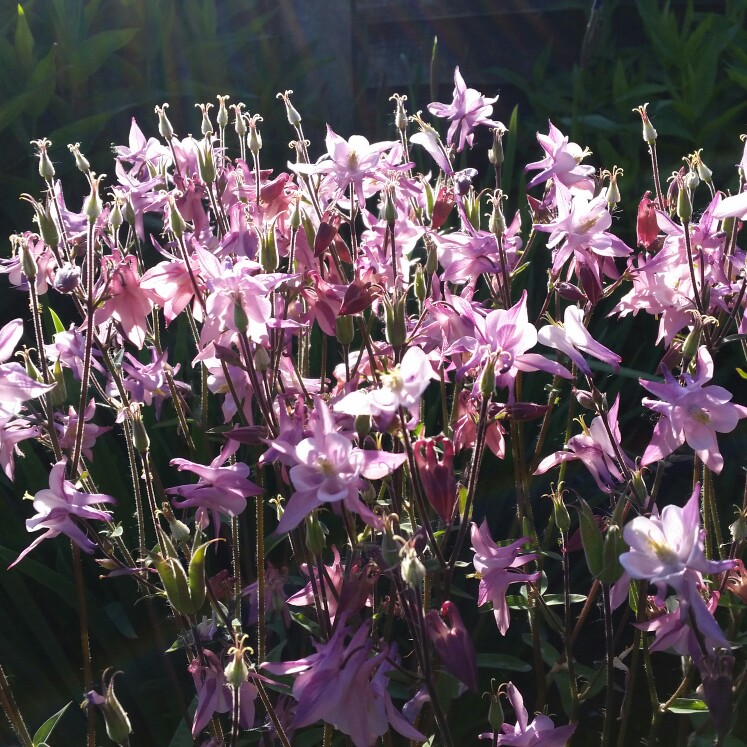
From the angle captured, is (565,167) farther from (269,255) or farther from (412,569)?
(412,569)

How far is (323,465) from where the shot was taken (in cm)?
93

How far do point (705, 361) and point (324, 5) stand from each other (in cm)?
423

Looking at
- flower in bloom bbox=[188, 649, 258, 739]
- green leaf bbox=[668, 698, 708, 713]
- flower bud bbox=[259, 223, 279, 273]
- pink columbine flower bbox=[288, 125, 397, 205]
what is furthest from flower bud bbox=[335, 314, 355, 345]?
green leaf bbox=[668, 698, 708, 713]

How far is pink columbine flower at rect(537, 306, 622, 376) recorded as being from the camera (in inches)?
42.4

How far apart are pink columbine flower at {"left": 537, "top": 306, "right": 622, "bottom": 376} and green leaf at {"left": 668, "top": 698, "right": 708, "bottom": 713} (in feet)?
1.72

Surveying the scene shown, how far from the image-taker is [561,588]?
2146 millimetres

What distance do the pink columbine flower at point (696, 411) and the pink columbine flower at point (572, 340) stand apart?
0.08 metres

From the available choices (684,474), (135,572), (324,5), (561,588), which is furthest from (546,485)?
(324,5)

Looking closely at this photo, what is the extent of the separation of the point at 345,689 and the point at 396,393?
34 cm

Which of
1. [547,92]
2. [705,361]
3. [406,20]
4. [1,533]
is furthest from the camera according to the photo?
[406,20]

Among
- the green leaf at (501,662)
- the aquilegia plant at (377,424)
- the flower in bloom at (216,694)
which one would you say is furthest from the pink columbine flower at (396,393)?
the green leaf at (501,662)

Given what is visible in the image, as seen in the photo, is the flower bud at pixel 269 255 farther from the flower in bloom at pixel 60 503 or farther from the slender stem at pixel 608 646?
the slender stem at pixel 608 646

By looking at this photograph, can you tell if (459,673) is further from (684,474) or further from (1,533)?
(684,474)

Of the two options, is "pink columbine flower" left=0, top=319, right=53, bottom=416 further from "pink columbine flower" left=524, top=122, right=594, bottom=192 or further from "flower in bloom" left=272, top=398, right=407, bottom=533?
"pink columbine flower" left=524, top=122, right=594, bottom=192
